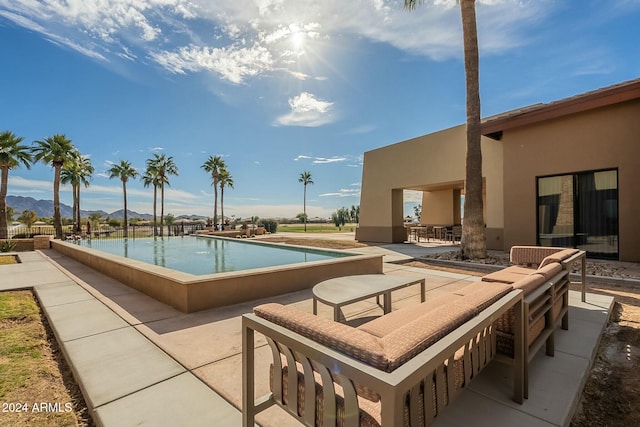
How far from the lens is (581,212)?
343 inches

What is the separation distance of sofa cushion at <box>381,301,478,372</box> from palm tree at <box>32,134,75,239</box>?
24473 millimetres

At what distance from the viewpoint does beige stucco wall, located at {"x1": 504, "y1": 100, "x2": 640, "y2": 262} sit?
7.75 m

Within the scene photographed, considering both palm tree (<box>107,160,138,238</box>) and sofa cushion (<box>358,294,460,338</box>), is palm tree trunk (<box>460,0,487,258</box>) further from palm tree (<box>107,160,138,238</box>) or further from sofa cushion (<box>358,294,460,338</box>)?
palm tree (<box>107,160,138,238</box>)

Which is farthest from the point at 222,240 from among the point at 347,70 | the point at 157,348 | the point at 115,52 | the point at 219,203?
the point at 219,203

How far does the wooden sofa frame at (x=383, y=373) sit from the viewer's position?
38.1 inches

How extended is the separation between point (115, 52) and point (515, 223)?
16.0 m

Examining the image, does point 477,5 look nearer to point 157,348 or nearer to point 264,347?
point 264,347

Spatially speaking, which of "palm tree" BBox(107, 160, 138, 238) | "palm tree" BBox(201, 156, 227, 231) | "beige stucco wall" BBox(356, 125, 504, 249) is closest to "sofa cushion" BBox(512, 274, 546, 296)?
"beige stucco wall" BBox(356, 125, 504, 249)

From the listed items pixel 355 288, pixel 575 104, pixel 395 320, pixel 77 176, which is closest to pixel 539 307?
pixel 395 320

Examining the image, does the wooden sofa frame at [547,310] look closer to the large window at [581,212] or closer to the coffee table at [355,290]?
the coffee table at [355,290]

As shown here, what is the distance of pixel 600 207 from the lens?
8328 mm

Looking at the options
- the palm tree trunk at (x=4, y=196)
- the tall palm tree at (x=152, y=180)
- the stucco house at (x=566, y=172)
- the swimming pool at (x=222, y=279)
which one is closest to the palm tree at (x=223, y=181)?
the tall palm tree at (x=152, y=180)

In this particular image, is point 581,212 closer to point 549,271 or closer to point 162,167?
point 549,271

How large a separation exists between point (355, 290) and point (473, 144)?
730cm
